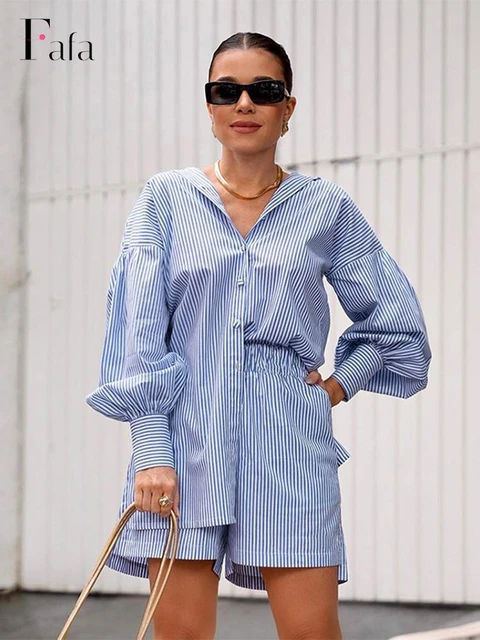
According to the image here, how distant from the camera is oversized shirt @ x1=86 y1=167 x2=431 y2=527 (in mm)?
1842

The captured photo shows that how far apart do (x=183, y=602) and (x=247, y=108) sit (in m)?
0.82

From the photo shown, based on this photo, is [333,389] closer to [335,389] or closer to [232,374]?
[335,389]

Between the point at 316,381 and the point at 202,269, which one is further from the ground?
the point at 202,269

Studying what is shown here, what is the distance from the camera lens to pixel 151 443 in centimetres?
182

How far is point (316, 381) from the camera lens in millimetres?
2010

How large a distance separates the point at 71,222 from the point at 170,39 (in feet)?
2.89

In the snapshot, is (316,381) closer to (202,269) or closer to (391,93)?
(202,269)

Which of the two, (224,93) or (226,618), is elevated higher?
(224,93)

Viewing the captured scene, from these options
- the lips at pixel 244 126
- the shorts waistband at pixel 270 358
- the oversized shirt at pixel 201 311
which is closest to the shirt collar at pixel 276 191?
the oversized shirt at pixel 201 311

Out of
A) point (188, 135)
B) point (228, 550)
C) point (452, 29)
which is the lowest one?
point (228, 550)

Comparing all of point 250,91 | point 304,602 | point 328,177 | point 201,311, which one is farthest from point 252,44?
point 328,177

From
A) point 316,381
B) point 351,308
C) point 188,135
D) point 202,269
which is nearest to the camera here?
point 202,269

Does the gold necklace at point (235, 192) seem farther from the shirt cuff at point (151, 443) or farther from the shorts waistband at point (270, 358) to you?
the shirt cuff at point (151, 443)

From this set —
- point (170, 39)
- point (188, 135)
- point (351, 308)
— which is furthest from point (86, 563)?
point (351, 308)
